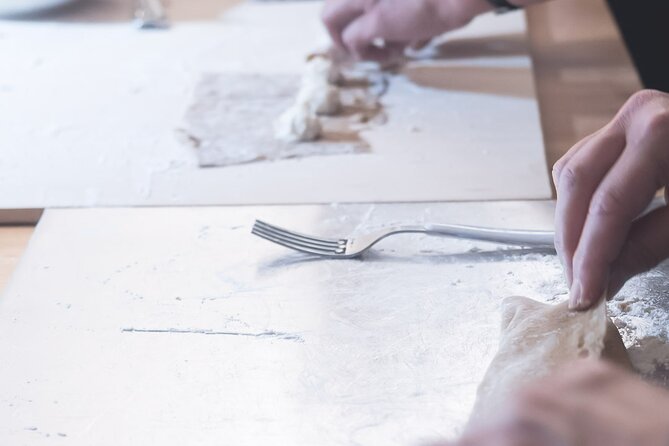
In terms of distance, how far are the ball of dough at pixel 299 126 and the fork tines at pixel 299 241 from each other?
0.30 metres

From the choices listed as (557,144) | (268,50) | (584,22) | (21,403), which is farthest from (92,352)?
(584,22)

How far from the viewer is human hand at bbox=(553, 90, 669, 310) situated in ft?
2.91

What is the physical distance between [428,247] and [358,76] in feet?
1.95

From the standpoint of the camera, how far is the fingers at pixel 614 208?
2.90 feet

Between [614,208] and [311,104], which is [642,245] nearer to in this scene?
[614,208]

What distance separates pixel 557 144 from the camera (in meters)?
1.40

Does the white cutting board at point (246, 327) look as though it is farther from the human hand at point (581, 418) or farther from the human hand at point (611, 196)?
the human hand at point (581, 418)

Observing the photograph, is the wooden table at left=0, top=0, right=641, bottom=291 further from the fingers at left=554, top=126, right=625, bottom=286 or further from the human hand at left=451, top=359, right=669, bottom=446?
the human hand at left=451, top=359, right=669, bottom=446

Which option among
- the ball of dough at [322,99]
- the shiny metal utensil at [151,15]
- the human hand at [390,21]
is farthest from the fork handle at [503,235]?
the shiny metal utensil at [151,15]

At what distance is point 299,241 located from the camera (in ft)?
3.70

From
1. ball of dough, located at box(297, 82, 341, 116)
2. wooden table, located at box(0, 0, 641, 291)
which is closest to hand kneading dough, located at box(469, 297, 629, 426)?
wooden table, located at box(0, 0, 641, 291)

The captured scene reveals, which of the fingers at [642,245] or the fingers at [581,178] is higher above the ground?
the fingers at [581,178]

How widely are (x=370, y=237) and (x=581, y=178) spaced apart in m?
0.31

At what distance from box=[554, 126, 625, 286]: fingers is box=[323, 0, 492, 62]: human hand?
0.73 metres
